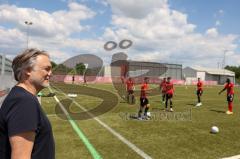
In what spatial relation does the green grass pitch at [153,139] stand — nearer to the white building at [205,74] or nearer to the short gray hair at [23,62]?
the short gray hair at [23,62]

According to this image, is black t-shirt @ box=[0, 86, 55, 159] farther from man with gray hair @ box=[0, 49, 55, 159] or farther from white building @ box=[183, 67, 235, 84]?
white building @ box=[183, 67, 235, 84]

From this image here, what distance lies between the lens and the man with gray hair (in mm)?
1981

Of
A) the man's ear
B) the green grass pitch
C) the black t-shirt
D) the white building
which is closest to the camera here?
the black t-shirt

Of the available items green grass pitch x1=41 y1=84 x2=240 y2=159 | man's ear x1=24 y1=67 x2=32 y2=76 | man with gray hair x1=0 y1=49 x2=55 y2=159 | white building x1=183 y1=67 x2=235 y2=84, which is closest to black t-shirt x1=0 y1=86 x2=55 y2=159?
man with gray hair x1=0 y1=49 x2=55 y2=159

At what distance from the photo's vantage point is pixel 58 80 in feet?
187

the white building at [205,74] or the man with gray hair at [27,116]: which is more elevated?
the white building at [205,74]

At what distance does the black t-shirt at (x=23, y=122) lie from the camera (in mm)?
1975

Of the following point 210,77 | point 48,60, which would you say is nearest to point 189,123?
point 48,60

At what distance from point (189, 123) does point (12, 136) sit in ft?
37.2

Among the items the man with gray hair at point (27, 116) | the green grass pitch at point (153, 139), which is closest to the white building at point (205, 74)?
the green grass pitch at point (153, 139)

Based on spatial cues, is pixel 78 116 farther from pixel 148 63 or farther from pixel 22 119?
pixel 148 63

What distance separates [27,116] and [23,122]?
5cm

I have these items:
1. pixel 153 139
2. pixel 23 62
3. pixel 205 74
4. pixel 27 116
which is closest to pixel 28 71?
pixel 23 62

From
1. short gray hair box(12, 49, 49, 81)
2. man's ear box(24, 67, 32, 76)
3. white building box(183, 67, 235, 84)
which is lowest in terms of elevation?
man's ear box(24, 67, 32, 76)
